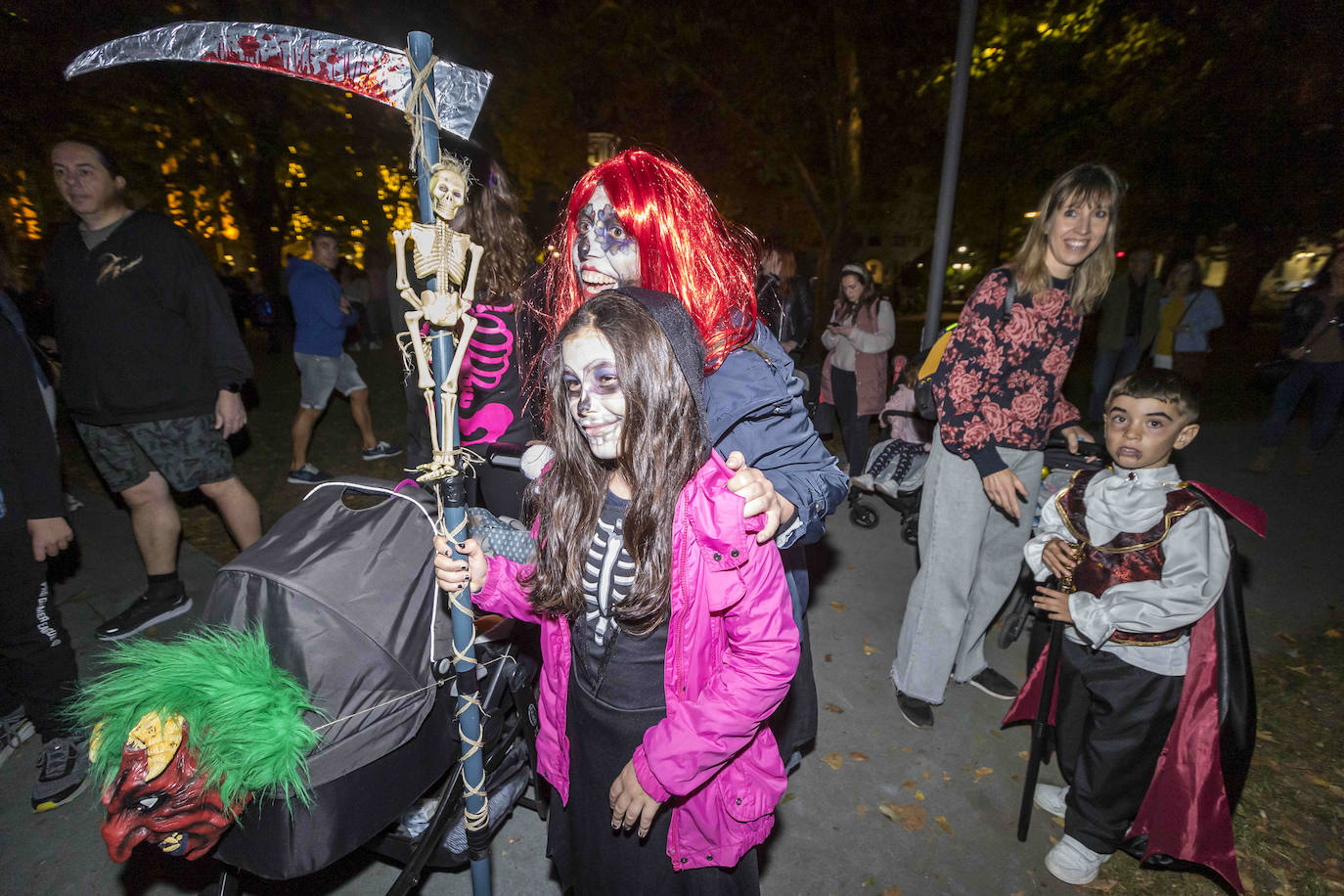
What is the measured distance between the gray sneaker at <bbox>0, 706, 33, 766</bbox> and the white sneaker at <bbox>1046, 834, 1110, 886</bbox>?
4.67m

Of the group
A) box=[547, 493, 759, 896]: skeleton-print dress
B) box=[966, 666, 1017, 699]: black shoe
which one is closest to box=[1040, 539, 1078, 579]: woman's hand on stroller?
box=[966, 666, 1017, 699]: black shoe

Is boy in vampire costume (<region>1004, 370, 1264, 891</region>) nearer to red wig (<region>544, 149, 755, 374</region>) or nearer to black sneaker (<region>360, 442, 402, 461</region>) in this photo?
red wig (<region>544, 149, 755, 374</region>)

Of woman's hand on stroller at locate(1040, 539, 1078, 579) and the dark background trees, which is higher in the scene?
the dark background trees

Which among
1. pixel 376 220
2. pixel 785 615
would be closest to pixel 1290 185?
pixel 785 615

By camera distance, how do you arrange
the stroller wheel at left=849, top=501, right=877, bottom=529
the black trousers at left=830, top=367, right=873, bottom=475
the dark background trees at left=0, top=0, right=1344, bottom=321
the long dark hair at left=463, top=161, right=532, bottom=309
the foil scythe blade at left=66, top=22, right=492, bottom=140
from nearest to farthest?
1. the foil scythe blade at left=66, top=22, right=492, bottom=140
2. the long dark hair at left=463, top=161, right=532, bottom=309
3. the stroller wheel at left=849, top=501, right=877, bottom=529
4. the black trousers at left=830, top=367, right=873, bottom=475
5. the dark background trees at left=0, top=0, right=1344, bottom=321

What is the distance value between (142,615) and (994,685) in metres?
5.18

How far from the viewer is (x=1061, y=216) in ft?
8.74

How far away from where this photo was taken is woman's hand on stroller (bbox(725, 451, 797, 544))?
57.1 inches

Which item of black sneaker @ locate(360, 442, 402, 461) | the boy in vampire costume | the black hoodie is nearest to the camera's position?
the boy in vampire costume

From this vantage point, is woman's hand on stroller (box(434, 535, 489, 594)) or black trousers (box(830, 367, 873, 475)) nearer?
woman's hand on stroller (box(434, 535, 489, 594))

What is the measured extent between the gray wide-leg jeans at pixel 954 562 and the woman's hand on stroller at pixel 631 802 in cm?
213

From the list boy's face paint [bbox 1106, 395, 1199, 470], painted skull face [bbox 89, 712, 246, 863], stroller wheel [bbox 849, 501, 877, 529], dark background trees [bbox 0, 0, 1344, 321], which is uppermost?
dark background trees [bbox 0, 0, 1344, 321]

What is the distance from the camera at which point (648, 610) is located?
156 centimetres

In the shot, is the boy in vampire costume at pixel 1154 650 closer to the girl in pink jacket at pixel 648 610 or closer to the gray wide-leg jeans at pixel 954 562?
the gray wide-leg jeans at pixel 954 562
